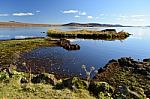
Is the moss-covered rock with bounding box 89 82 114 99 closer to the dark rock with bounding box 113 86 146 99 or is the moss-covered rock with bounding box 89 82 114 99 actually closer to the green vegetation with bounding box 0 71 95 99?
the green vegetation with bounding box 0 71 95 99

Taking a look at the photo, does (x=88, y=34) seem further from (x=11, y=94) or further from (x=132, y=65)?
(x=11, y=94)

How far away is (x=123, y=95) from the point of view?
13.0 metres

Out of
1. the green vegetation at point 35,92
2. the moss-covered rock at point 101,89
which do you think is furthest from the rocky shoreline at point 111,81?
the green vegetation at point 35,92

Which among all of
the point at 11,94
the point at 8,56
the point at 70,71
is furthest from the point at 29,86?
the point at 8,56

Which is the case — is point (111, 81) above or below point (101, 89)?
below

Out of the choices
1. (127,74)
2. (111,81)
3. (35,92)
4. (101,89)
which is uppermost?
(35,92)

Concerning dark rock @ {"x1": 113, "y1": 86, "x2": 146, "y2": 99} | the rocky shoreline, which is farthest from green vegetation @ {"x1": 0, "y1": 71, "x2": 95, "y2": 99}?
dark rock @ {"x1": 113, "y1": 86, "x2": 146, "y2": 99}

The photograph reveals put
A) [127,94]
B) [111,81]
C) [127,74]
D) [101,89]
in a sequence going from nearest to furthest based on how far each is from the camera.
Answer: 1. [127,94]
2. [101,89]
3. [111,81]
4. [127,74]

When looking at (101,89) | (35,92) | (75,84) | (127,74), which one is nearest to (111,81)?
(127,74)

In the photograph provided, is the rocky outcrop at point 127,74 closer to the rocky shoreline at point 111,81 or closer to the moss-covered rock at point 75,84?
the rocky shoreline at point 111,81

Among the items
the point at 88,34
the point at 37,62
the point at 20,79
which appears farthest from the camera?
the point at 88,34

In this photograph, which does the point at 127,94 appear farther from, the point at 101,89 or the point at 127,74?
the point at 127,74

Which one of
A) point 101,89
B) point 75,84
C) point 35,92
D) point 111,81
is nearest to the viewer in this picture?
point 35,92

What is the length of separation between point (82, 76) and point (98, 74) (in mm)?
1493
